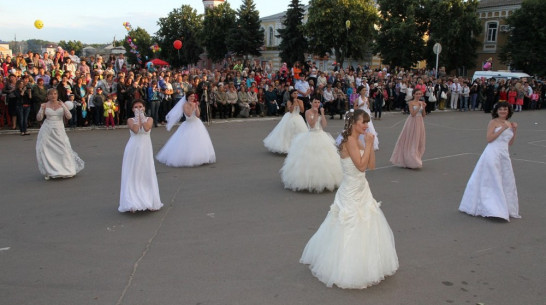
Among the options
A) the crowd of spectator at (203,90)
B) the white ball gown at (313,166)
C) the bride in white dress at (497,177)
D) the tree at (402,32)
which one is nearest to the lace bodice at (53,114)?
the crowd of spectator at (203,90)

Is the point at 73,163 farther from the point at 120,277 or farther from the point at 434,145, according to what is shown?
the point at 434,145

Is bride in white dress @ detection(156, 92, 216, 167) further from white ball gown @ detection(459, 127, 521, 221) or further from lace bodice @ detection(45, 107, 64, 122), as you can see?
white ball gown @ detection(459, 127, 521, 221)

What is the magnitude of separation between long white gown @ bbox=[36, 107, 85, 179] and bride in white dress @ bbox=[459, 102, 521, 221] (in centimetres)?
787

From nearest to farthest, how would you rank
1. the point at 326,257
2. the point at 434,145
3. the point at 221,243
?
the point at 326,257 < the point at 221,243 < the point at 434,145

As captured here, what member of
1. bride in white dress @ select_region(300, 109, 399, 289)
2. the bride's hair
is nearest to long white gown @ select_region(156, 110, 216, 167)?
bride in white dress @ select_region(300, 109, 399, 289)

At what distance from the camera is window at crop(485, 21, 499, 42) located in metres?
49.6

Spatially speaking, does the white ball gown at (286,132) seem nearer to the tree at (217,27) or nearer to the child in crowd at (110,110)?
the child in crowd at (110,110)

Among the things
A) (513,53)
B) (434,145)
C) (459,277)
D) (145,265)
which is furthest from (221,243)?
(513,53)

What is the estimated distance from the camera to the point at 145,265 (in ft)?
16.8

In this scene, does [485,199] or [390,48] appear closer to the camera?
[485,199]

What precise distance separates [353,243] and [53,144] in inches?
290

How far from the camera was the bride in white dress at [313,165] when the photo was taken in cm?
822

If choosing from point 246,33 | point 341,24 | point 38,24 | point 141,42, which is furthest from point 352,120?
point 141,42

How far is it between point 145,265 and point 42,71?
13966 millimetres
